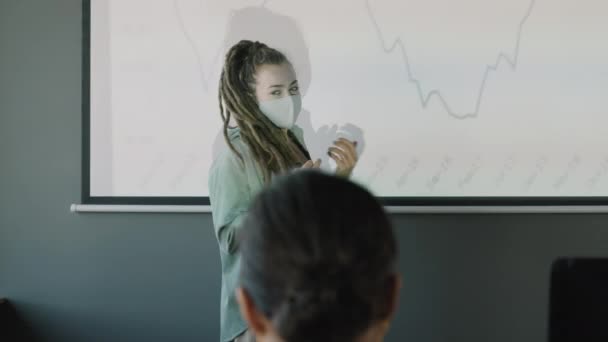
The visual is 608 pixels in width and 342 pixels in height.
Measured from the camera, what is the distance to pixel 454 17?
6.00 feet

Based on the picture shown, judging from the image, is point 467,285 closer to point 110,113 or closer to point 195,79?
point 195,79

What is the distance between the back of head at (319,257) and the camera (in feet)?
1.99

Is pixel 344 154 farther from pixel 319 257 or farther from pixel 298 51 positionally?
pixel 319 257

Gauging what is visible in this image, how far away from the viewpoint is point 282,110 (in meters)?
1.65

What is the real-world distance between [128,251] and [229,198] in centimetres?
69

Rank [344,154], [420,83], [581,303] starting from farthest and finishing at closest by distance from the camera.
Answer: [420,83], [344,154], [581,303]

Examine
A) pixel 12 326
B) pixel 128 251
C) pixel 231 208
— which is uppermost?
pixel 231 208

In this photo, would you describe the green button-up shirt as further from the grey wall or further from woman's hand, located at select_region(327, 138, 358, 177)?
the grey wall

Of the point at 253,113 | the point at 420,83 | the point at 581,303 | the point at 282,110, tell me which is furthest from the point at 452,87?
the point at 581,303

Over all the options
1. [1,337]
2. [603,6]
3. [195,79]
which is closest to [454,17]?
[603,6]

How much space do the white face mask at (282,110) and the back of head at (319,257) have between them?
1.00 metres

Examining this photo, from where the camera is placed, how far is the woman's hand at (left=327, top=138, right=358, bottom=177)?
64.8 inches

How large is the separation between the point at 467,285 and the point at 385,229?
1.33 m

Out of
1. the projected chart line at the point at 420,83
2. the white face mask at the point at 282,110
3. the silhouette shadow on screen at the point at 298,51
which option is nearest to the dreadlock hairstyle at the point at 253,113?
the white face mask at the point at 282,110
